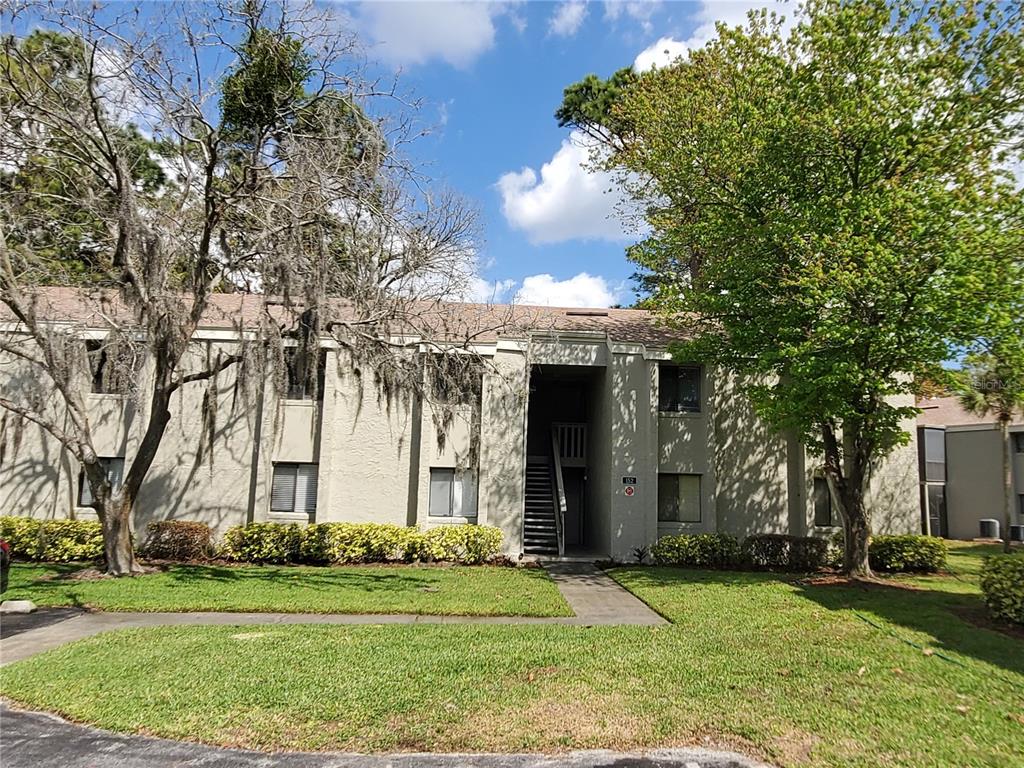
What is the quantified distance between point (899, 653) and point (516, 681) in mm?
4716

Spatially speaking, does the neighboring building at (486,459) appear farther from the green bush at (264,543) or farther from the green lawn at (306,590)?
the green lawn at (306,590)

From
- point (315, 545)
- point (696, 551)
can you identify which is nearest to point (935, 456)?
point (696, 551)

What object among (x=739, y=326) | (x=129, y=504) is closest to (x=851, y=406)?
(x=739, y=326)

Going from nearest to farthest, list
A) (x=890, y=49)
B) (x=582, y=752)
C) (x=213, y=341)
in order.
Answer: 1. (x=582, y=752)
2. (x=890, y=49)
3. (x=213, y=341)

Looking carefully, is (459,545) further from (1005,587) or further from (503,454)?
(1005,587)

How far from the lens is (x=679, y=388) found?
57.4 feet

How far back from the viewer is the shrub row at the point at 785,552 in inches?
598

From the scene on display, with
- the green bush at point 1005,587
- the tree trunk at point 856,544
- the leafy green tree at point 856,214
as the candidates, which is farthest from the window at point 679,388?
the green bush at point 1005,587

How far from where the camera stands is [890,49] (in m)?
11.7

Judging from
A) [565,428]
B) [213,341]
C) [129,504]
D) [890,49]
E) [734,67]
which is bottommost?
[129,504]

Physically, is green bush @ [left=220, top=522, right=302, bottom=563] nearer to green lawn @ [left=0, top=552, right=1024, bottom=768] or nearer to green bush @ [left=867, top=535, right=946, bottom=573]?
green lawn @ [left=0, top=552, right=1024, bottom=768]

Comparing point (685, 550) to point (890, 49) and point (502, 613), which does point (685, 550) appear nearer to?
point (502, 613)

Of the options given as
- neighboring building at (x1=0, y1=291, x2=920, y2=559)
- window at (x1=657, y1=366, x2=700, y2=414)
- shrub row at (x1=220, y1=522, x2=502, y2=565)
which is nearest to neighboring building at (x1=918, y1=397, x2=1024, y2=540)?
neighboring building at (x1=0, y1=291, x2=920, y2=559)

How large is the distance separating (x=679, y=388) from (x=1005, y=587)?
30.0 feet
